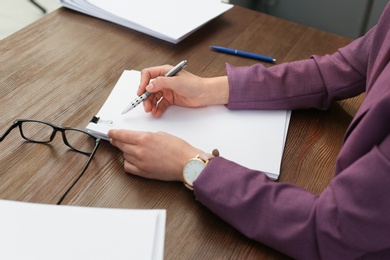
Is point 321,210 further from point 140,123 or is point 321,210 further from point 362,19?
point 362,19

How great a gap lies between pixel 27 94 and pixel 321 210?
601 millimetres

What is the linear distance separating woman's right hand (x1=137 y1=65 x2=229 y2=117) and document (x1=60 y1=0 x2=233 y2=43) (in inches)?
7.7

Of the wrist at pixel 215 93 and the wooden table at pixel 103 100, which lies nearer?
the wooden table at pixel 103 100

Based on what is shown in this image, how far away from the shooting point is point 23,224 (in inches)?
23.4

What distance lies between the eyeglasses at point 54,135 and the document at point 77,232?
136 mm

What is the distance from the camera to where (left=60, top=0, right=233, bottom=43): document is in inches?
42.4

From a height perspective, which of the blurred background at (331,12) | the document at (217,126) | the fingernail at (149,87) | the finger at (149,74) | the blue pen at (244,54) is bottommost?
the blurred background at (331,12)

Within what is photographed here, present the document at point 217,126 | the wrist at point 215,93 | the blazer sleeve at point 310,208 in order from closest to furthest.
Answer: the blazer sleeve at point 310,208
the document at point 217,126
the wrist at point 215,93

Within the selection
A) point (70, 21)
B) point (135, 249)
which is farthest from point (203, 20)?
point (135, 249)

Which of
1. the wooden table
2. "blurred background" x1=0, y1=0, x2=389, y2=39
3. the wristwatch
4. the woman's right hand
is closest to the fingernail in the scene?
the woman's right hand

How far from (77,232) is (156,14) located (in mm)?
702

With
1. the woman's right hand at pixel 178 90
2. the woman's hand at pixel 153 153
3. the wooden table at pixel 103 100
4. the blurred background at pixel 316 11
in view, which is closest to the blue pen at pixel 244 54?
the wooden table at pixel 103 100

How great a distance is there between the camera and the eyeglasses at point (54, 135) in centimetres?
75

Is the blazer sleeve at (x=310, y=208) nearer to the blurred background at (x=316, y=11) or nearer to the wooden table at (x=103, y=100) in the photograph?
the wooden table at (x=103, y=100)
